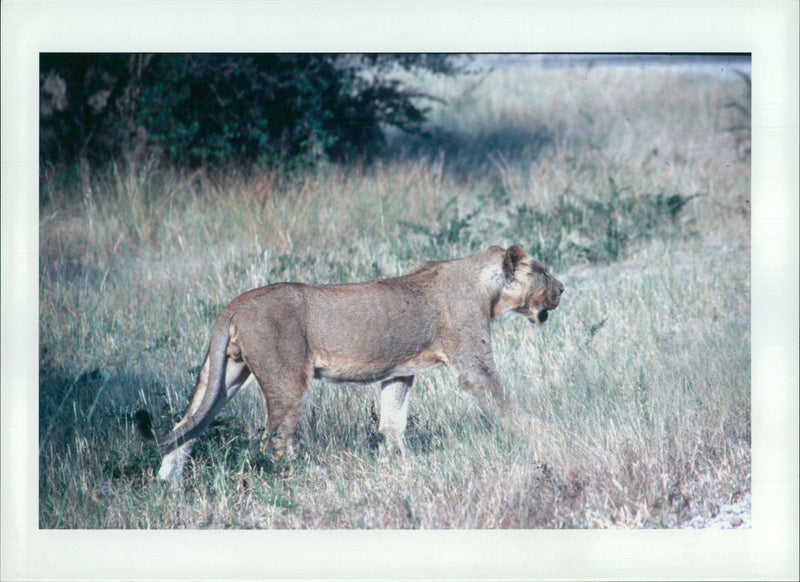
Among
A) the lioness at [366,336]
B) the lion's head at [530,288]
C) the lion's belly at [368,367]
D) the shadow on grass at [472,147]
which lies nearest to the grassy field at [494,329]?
the shadow on grass at [472,147]

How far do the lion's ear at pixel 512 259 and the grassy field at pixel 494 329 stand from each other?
872 millimetres

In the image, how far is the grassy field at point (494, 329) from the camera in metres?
5.99

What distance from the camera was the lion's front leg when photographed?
6.49 metres

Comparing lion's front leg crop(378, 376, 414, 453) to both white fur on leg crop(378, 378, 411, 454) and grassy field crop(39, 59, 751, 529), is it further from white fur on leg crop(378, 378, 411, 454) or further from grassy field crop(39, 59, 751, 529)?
grassy field crop(39, 59, 751, 529)

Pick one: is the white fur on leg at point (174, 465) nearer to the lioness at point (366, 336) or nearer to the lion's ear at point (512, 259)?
the lioness at point (366, 336)

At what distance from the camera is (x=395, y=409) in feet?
21.4

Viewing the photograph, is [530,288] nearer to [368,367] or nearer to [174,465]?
[368,367]

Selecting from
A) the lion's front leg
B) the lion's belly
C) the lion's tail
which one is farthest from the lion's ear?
the lion's tail

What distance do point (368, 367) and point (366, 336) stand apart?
205 mm

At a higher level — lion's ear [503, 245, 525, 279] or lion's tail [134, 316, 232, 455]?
lion's ear [503, 245, 525, 279]

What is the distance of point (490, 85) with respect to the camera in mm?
17000

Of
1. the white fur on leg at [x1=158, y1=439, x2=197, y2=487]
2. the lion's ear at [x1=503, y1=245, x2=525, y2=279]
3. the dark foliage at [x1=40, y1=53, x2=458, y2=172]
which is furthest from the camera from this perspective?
the dark foliage at [x1=40, y1=53, x2=458, y2=172]

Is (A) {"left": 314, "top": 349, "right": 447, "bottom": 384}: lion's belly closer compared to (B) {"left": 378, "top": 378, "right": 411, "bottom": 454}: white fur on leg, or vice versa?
(A) {"left": 314, "top": 349, "right": 447, "bottom": 384}: lion's belly
